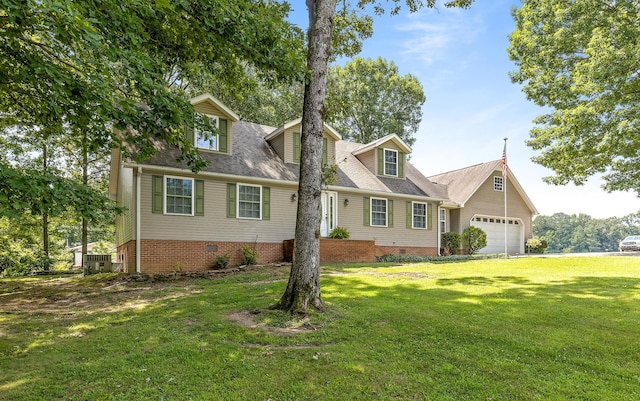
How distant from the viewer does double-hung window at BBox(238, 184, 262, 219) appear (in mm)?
14258

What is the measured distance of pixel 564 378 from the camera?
370cm

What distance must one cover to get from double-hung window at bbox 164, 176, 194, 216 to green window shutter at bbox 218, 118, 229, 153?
204cm

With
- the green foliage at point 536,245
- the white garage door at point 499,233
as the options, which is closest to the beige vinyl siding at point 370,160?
the white garage door at point 499,233

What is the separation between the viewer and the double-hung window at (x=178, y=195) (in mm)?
12852

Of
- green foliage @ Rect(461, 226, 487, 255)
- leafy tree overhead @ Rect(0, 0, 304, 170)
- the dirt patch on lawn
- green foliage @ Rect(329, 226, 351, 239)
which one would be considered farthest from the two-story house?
the dirt patch on lawn

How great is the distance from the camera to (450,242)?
21500mm

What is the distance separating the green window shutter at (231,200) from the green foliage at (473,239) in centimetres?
1385

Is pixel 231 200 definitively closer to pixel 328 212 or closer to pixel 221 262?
pixel 221 262

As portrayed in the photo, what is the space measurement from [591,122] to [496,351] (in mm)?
13613

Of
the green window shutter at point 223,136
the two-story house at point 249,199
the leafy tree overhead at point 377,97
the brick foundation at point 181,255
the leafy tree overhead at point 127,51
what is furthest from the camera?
the leafy tree overhead at point 377,97

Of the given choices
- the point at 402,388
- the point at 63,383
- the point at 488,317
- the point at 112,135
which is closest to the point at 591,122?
the point at 488,317

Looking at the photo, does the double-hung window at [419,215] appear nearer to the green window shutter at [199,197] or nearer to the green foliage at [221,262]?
the green foliage at [221,262]

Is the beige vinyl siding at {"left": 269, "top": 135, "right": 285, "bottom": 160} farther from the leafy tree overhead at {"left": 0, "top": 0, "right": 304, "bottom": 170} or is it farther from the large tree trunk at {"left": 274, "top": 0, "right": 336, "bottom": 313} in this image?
the large tree trunk at {"left": 274, "top": 0, "right": 336, "bottom": 313}

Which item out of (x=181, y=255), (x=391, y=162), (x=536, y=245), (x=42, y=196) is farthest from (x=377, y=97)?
(x=42, y=196)
